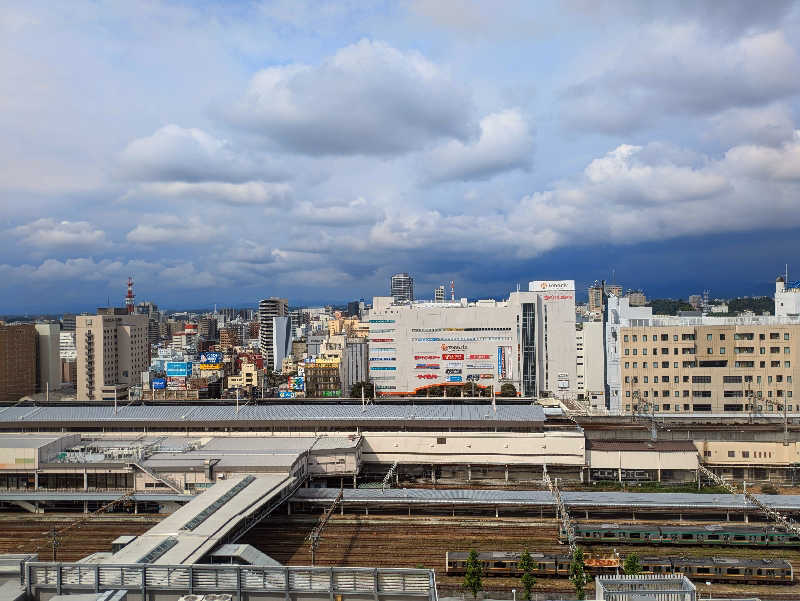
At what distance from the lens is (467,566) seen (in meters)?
20.5

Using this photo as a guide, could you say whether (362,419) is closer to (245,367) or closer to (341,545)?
(341,545)

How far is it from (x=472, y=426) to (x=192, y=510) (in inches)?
582

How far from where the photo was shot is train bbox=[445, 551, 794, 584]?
2003 cm

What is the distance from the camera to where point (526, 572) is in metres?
18.9

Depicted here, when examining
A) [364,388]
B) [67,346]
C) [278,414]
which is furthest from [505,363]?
[67,346]

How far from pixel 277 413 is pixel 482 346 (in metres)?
33.8

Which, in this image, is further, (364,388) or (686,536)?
(364,388)

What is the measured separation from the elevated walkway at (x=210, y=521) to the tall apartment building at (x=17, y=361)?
55271 mm

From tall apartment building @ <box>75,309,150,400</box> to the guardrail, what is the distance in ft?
205

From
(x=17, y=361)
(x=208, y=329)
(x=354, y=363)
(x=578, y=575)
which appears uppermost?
(x=208, y=329)

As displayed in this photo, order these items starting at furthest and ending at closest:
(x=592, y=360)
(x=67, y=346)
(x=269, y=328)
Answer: (x=67, y=346) < (x=269, y=328) < (x=592, y=360)

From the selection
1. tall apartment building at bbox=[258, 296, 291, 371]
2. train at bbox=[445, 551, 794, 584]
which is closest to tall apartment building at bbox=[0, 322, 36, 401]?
tall apartment building at bbox=[258, 296, 291, 371]

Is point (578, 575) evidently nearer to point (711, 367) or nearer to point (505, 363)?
point (711, 367)

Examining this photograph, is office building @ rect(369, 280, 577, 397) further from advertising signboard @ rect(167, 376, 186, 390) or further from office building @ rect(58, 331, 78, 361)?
office building @ rect(58, 331, 78, 361)
